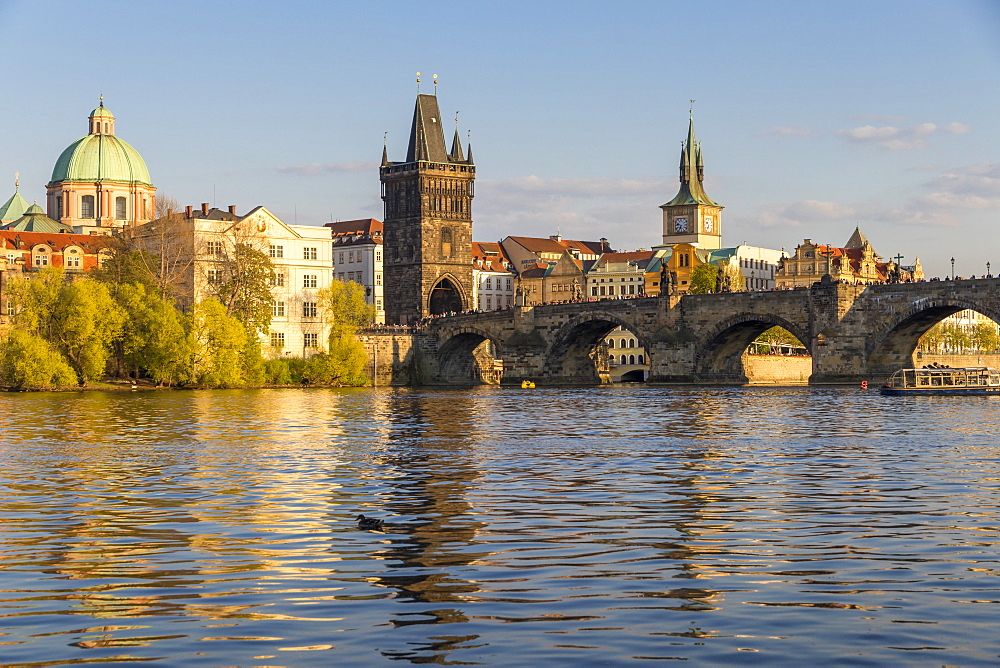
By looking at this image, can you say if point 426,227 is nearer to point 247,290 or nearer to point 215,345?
point 247,290

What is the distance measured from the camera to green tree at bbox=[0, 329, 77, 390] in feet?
262

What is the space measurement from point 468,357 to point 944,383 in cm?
5372

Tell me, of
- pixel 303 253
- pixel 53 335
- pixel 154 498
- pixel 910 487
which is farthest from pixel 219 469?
pixel 303 253

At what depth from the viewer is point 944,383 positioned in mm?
82812

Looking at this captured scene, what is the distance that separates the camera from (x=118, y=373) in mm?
87938

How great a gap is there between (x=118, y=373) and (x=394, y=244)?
61637mm

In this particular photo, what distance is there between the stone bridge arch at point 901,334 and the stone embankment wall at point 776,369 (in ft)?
87.2

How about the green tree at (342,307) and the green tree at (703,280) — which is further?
the green tree at (703,280)

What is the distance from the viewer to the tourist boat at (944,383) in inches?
3110

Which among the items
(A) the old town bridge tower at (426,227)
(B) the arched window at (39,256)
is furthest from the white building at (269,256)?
(A) the old town bridge tower at (426,227)

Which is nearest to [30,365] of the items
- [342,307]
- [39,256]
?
[342,307]

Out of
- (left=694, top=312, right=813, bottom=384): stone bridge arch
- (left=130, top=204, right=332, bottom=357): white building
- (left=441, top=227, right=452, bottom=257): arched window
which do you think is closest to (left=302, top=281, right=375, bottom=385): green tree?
(left=130, top=204, right=332, bottom=357): white building

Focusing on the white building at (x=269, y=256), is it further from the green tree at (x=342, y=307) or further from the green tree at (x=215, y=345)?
the green tree at (x=215, y=345)

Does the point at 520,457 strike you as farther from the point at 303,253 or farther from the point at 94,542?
the point at 303,253
